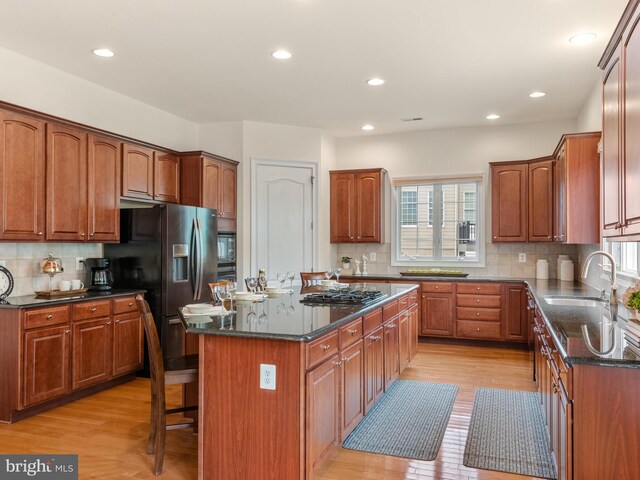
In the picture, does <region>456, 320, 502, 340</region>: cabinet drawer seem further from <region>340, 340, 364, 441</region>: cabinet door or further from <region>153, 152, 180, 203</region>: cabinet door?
<region>153, 152, 180, 203</region>: cabinet door

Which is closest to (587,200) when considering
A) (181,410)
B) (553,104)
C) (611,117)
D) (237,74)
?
(553,104)

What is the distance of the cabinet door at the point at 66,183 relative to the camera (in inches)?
159

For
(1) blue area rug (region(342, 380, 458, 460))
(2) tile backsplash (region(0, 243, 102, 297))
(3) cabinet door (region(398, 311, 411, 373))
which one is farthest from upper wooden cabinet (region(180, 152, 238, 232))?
(1) blue area rug (region(342, 380, 458, 460))

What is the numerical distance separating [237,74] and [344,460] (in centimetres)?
346

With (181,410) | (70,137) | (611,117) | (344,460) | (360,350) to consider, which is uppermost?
(70,137)

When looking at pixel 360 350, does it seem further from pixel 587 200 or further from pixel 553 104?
pixel 553 104

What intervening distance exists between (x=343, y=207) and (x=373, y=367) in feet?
12.3

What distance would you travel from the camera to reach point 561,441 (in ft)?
7.23

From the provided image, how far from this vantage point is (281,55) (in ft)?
13.6

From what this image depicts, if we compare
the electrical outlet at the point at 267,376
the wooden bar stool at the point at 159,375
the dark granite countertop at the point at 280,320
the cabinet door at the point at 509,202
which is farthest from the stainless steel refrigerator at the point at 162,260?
the cabinet door at the point at 509,202

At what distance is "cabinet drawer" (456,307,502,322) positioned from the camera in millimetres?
6043

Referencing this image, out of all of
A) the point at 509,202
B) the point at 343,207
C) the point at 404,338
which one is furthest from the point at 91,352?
the point at 509,202

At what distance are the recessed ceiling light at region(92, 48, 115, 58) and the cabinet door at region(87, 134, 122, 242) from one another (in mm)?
719

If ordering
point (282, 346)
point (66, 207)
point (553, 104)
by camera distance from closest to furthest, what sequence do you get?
point (282, 346), point (66, 207), point (553, 104)
